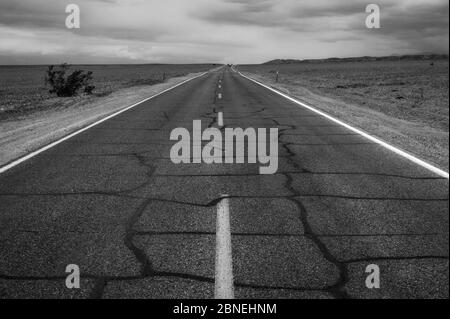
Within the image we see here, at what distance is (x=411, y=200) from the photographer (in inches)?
196

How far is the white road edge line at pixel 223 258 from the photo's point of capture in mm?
3141

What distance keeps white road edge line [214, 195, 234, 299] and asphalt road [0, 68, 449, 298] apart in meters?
0.05

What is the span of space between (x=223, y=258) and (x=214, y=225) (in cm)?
72

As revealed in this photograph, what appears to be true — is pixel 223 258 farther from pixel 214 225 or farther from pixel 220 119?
pixel 220 119

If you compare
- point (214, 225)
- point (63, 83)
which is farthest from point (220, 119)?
point (63, 83)

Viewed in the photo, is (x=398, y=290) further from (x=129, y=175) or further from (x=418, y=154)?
(x=418, y=154)

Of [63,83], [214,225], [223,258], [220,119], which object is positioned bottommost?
[223,258]

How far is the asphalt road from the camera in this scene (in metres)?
3.24

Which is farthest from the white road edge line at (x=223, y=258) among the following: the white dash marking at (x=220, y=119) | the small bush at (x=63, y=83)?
the small bush at (x=63, y=83)

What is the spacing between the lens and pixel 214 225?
4.33 m

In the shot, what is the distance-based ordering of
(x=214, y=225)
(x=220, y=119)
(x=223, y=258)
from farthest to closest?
(x=220, y=119) → (x=214, y=225) → (x=223, y=258)

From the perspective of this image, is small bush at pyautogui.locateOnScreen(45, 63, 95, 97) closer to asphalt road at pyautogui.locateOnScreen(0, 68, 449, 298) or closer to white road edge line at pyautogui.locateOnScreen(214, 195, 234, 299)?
asphalt road at pyautogui.locateOnScreen(0, 68, 449, 298)

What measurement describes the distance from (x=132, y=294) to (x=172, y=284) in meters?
0.32
